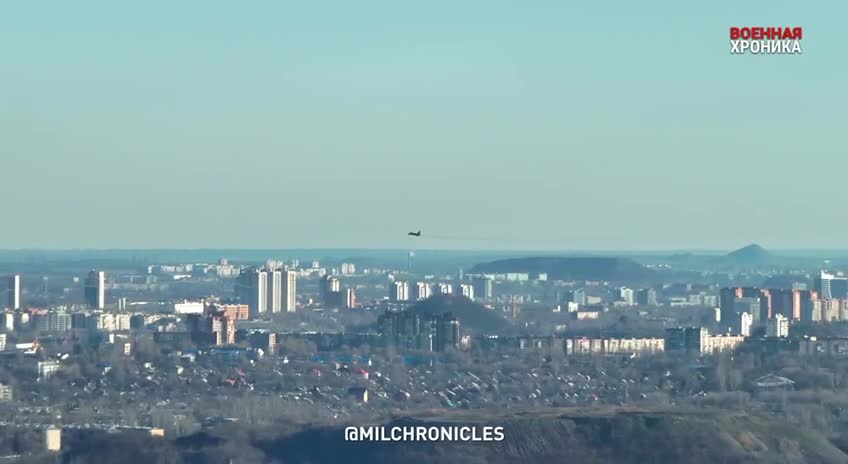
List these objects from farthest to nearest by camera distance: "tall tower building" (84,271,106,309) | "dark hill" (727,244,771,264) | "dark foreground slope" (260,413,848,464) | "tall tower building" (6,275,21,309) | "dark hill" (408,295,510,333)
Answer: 1. "dark hill" (727,244,771,264)
2. "tall tower building" (84,271,106,309)
3. "tall tower building" (6,275,21,309)
4. "dark hill" (408,295,510,333)
5. "dark foreground slope" (260,413,848,464)

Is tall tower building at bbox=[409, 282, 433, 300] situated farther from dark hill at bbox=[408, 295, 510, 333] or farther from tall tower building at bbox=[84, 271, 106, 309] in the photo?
dark hill at bbox=[408, 295, 510, 333]

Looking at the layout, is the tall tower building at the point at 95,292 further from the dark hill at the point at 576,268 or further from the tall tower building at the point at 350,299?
the dark hill at the point at 576,268

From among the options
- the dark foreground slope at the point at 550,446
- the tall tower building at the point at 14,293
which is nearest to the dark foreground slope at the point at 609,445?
the dark foreground slope at the point at 550,446

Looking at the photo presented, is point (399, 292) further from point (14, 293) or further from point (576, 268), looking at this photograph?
point (576, 268)

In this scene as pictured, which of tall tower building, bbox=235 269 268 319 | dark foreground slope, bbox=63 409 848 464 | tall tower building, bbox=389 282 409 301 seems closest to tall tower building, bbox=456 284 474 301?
tall tower building, bbox=389 282 409 301

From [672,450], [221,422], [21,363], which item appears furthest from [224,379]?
[672,450]

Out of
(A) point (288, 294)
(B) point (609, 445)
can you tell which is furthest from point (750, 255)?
(B) point (609, 445)
